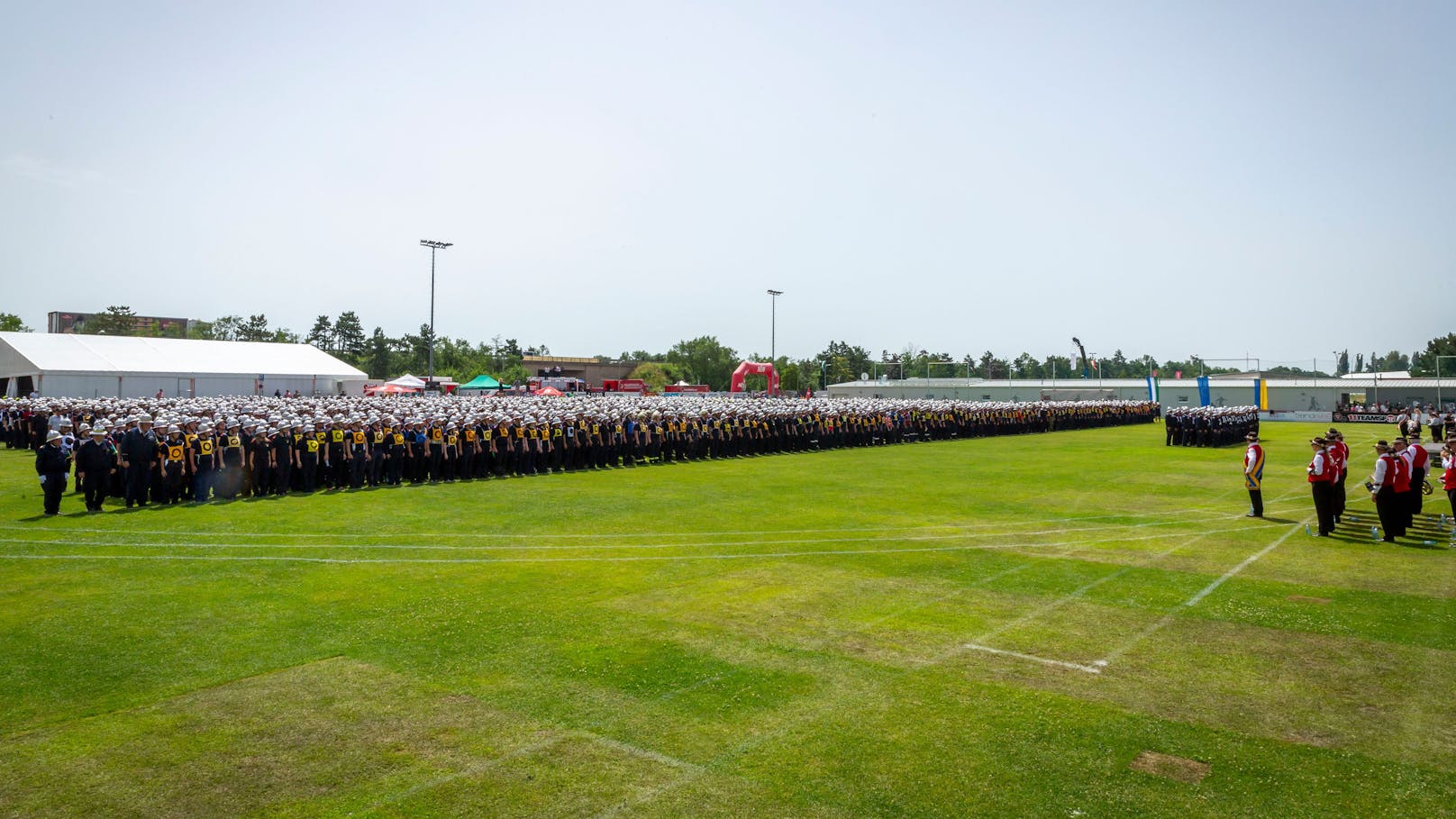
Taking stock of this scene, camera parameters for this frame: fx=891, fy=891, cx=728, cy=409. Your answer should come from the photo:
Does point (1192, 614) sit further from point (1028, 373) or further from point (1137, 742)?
point (1028, 373)

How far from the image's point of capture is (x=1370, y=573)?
11.1 m

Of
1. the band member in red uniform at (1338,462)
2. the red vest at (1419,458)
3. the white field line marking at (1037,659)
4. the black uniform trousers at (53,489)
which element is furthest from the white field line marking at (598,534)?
the white field line marking at (1037,659)

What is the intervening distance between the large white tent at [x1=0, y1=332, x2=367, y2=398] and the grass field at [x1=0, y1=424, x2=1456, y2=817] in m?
39.7

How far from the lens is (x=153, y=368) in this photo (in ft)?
163

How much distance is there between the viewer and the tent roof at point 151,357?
4647 centimetres

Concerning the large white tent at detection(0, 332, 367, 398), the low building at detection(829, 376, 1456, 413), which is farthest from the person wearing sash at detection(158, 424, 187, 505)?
the low building at detection(829, 376, 1456, 413)

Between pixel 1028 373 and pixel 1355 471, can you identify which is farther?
pixel 1028 373

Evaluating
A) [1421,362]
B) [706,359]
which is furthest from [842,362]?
[1421,362]

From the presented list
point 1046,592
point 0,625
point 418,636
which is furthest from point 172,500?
point 1046,592

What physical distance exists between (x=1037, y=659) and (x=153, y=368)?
54930 mm

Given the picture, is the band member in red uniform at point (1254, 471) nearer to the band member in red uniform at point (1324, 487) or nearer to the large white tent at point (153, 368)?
the band member in red uniform at point (1324, 487)

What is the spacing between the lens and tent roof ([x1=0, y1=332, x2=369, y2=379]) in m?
46.5

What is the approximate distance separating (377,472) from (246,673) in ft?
42.3

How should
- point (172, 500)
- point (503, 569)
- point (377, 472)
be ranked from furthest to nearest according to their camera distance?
point (377, 472)
point (172, 500)
point (503, 569)
